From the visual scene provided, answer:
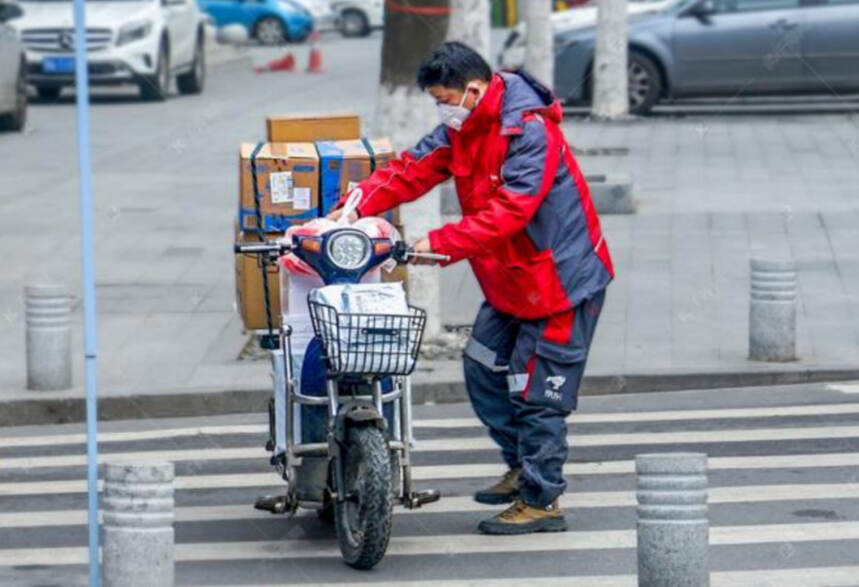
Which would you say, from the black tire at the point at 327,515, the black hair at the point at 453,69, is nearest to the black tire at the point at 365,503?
the black tire at the point at 327,515

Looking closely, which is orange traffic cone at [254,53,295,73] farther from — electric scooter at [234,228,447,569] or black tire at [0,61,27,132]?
electric scooter at [234,228,447,569]

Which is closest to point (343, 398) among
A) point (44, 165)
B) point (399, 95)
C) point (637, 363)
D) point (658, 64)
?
point (637, 363)

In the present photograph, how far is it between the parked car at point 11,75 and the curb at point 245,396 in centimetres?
1214

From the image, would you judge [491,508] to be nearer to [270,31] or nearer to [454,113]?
[454,113]

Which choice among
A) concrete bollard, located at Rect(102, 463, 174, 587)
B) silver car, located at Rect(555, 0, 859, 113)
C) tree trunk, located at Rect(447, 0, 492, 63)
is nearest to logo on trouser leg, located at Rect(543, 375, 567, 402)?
concrete bollard, located at Rect(102, 463, 174, 587)

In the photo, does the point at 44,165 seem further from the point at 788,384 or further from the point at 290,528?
the point at 290,528

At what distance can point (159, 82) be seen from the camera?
26781 mm

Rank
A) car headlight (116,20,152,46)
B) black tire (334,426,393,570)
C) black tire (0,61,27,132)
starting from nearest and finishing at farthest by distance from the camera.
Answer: black tire (334,426,393,570), black tire (0,61,27,132), car headlight (116,20,152,46)

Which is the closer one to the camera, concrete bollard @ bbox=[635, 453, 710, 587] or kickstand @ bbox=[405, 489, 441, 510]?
concrete bollard @ bbox=[635, 453, 710, 587]

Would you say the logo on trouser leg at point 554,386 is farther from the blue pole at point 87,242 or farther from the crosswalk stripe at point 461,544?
the blue pole at point 87,242

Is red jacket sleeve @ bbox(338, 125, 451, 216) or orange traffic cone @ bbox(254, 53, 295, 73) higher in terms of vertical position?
orange traffic cone @ bbox(254, 53, 295, 73)

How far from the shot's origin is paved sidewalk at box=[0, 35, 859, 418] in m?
10.9

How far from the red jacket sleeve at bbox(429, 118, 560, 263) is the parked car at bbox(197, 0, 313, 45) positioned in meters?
38.0

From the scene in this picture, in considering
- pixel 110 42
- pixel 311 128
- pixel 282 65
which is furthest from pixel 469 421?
pixel 282 65
